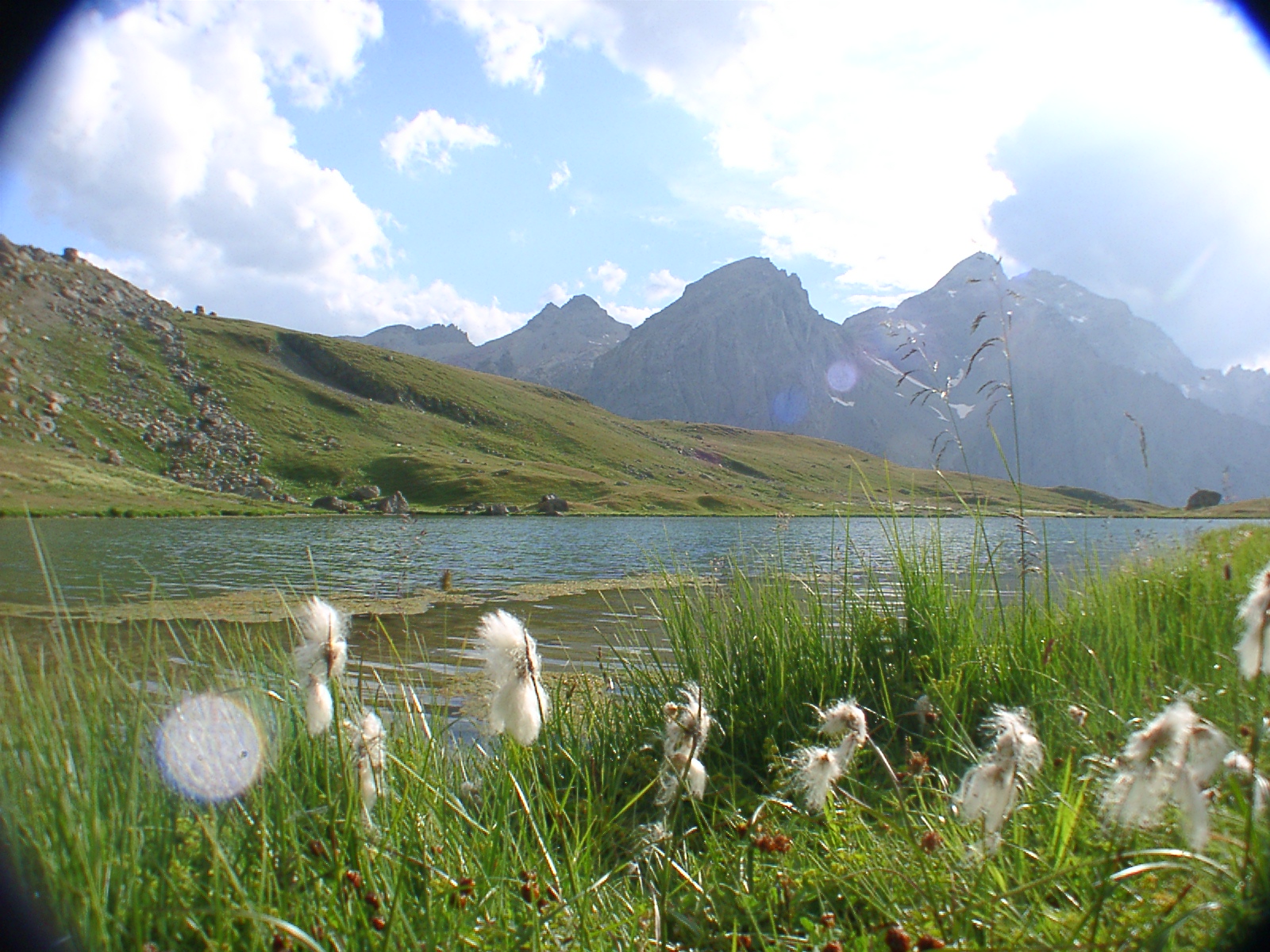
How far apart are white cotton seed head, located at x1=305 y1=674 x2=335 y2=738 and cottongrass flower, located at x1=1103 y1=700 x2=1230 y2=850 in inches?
93.5

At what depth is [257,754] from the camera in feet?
9.25

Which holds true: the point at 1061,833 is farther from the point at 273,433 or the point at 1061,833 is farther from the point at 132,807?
the point at 273,433

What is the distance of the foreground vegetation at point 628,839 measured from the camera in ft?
6.50

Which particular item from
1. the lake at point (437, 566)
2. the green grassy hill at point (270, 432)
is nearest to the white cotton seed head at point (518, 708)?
the lake at point (437, 566)

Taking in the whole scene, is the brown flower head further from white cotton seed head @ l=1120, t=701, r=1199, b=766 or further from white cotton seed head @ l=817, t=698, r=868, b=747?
white cotton seed head @ l=1120, t=701, r=1199, b=766

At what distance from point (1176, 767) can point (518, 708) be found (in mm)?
1910

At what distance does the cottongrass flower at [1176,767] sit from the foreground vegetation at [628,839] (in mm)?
90

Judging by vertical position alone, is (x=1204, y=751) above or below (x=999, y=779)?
above

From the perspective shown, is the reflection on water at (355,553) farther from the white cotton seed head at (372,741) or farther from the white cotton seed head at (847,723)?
the white cotton seed head at (847,723)

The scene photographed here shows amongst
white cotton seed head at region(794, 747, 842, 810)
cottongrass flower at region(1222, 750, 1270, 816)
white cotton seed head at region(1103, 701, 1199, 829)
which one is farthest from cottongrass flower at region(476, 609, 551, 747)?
cottongrass flower at region(1222, 750, 1270, 816)

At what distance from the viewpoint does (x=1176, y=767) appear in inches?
61.9

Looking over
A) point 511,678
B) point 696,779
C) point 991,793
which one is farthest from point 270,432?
point 991,793

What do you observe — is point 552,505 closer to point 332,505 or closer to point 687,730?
point 332,505

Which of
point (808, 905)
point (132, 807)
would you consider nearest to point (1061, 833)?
point (808, 905)
